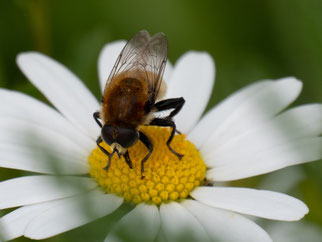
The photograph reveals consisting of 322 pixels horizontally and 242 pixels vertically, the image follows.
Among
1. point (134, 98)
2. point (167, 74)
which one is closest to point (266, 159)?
point (134, 98)

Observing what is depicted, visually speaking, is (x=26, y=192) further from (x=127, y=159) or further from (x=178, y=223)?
(x=178, y=223)

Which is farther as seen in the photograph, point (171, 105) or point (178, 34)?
point (178, 34)

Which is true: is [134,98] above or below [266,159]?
above

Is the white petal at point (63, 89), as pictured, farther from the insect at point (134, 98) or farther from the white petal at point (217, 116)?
the white petal at point (217, 116)

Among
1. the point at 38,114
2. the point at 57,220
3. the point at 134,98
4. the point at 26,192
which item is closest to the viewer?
the point at 57,220

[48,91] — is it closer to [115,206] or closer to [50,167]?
[115,206]

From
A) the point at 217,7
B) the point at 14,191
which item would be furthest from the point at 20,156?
the point at 217,7
